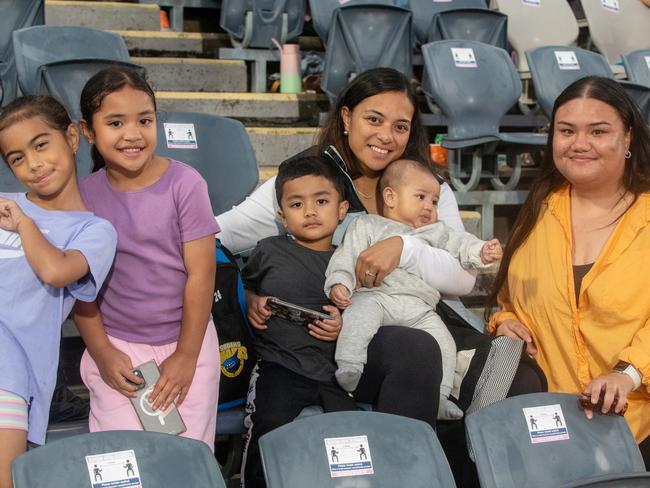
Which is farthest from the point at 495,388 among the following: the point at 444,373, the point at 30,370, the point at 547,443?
the point at 30,370

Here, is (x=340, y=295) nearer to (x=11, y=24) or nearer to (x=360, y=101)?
(x=360, y=101)

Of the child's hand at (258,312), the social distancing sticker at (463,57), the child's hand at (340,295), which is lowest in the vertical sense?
the child's hand at (258,312)

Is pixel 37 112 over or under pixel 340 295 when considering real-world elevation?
over

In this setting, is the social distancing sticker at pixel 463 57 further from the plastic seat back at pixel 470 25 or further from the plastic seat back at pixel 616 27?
the plastic seat back at pixel 616 27

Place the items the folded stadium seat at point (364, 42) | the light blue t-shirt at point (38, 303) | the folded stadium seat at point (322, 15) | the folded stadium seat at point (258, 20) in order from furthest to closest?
the folded stadium seat at point (258, 20) < the folded stadium seat at point (322, 15) < the folded stadium seat at point (364, 42) < the light blue t-shirt at point (38, 303)

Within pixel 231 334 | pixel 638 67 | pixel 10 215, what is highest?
pixel 638 67

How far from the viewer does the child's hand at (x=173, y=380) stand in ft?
5.81

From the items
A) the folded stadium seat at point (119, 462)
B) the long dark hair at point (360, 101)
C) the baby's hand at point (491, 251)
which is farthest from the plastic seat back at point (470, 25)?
the folded stadium seat at point (119, 462)

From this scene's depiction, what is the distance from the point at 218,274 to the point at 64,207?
0.41 metres

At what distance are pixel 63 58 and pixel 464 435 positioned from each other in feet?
6.55

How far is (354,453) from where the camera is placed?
56.7 inches

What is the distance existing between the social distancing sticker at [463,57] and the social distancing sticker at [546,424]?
2.31m

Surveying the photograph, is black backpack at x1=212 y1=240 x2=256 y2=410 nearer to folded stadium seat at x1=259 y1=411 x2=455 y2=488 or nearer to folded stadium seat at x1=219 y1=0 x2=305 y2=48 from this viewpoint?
folded stadium seat at x1=259 y1=411 x2=455 y2=488

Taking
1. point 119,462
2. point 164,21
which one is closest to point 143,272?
point 119,462
